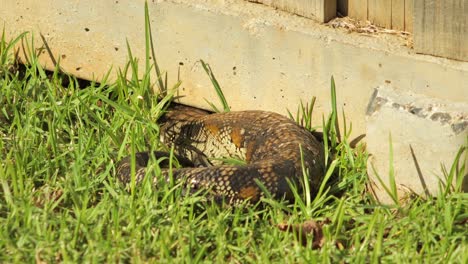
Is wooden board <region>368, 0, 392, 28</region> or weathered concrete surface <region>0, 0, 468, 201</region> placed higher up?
wooden board <region>368, 0, 392, 28</region>

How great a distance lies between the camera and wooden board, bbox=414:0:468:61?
185 inches

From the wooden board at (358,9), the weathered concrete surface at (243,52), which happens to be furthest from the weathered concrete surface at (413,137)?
the wooden board at (358,9)

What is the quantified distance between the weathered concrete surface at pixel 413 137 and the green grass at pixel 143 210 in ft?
0.27

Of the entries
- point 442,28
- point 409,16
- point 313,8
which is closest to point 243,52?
point 313,8

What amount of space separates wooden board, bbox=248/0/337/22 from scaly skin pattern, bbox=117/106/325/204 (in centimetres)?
52

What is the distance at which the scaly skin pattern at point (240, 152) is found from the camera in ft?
15.6

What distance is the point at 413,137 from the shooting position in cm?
473

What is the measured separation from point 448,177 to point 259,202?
32.6 inches

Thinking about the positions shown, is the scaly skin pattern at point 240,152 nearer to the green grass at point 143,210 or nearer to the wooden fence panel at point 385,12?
the green grass at point 143,210

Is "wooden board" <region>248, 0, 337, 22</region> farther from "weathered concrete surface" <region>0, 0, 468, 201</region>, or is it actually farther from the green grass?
the green grass

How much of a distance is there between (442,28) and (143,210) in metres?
1.56

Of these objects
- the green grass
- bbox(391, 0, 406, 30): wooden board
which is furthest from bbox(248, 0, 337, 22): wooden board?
the green grass

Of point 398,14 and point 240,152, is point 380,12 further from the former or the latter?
point 240,152

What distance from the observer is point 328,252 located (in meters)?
4.27
